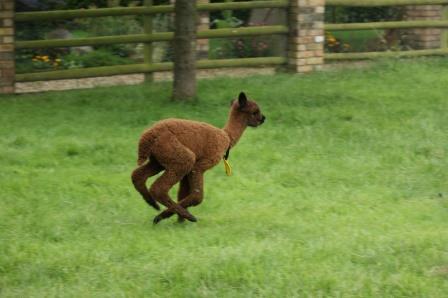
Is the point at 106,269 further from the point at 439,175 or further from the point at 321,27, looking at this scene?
the point at 321,27

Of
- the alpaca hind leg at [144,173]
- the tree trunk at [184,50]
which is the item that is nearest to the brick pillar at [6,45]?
the tree trunk at [184,50]

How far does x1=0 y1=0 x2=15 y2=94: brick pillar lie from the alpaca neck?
6489 mm

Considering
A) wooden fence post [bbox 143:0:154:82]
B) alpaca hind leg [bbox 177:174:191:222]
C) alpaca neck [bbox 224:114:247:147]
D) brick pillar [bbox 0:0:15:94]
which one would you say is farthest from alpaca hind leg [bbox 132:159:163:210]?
wooden fence post [bbox 143:0:154:82]

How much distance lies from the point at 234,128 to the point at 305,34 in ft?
23.7

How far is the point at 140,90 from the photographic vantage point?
1256cm

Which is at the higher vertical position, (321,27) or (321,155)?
(321,27)

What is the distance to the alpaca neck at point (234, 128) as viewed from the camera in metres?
7.11

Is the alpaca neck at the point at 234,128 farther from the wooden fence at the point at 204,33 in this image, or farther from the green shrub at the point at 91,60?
the green shrub at the point at 91,60

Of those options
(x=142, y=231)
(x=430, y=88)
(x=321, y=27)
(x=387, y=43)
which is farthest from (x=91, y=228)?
(x=387, y=43)

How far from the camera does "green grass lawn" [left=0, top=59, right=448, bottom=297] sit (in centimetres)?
568

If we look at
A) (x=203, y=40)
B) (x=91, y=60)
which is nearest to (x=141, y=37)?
(x=91, y=60)

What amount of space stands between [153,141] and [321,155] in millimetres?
3320

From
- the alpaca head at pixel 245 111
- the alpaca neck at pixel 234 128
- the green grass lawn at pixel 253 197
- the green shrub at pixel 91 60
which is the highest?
the alpaca head at pixel 245 111

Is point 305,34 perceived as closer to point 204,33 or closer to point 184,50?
point 204,33
